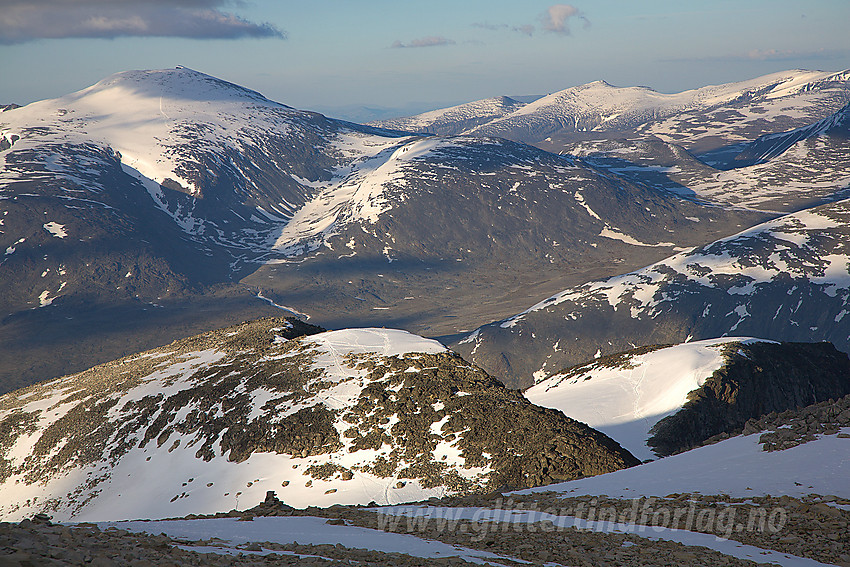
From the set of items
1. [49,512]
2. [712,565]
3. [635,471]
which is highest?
[712,565]

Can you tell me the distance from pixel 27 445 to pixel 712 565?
65304 mm

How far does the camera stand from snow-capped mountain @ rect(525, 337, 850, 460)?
60.7m

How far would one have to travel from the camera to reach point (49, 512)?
50781 millimetres

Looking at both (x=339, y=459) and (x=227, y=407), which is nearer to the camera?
(x=339, y=459)

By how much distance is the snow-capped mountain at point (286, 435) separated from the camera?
4000 centimetres

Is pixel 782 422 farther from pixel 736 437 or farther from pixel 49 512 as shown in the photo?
pixel 49 512

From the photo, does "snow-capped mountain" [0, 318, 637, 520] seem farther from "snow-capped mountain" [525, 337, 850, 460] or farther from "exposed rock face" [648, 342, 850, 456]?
"exposed rock face" [648, 342, 850, 456]

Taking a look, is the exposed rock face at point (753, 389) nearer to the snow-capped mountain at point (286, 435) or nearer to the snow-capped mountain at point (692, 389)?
the snow-capped mountain at point (692, 389)

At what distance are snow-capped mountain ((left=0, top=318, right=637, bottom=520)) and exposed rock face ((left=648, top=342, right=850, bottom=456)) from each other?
20.7 m

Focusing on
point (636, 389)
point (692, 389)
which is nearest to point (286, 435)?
point (636, 389)

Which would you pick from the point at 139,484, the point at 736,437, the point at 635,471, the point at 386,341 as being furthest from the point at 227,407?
the point at 736,437

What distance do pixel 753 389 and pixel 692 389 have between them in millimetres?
8135

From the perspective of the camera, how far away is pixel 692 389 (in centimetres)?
6525

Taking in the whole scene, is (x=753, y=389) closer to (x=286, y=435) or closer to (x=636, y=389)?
(x=636, y=389)
